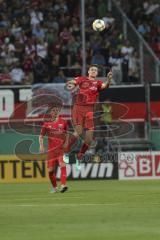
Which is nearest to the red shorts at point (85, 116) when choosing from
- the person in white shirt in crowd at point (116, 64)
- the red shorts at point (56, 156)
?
the red shorts at point (56, 156)

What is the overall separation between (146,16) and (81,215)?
2248cm

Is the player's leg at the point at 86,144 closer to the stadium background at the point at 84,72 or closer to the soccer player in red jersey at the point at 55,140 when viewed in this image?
the stadium background at the point at 84,72

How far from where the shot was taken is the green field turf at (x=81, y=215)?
1191cm

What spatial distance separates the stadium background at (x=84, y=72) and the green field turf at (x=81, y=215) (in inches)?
289

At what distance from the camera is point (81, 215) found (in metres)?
14.4

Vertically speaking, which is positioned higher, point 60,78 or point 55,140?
point 60,78

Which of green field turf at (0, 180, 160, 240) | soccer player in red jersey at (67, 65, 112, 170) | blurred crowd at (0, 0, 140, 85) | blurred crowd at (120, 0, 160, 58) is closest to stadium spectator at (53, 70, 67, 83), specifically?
blurred crowd at (0, 0, 140, 85)

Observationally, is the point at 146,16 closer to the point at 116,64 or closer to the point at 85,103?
the point at 116,64

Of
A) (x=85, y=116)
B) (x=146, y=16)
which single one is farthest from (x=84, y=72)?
(x=146, y=16)

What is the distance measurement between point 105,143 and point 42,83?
11.4 feet

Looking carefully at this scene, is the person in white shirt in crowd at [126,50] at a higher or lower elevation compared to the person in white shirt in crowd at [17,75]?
higher

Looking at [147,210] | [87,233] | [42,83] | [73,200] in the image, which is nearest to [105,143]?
[42,83]

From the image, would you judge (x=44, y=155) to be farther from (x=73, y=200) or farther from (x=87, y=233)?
(x=87, y=233)

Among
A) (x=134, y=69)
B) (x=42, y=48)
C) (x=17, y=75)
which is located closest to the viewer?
(x=17, y=75)
